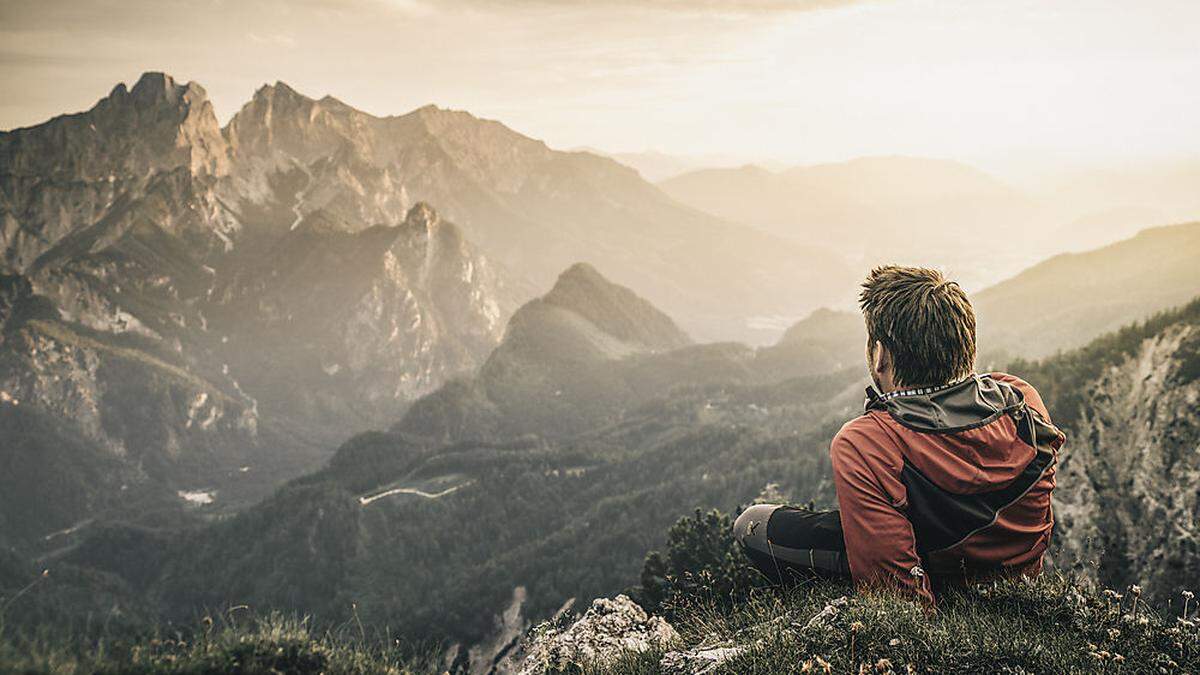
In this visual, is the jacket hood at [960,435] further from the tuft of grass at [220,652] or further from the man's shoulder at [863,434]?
the tuft of grass at [220,652]

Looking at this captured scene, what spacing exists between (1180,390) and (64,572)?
219m

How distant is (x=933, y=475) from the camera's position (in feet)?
17.3

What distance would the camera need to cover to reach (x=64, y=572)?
160m

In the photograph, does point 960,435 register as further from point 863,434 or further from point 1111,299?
point 1111,299

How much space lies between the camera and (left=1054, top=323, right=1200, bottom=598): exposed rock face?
66.3 ft

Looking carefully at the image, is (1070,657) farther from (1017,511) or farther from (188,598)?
(188,598)

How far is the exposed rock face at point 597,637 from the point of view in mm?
8781

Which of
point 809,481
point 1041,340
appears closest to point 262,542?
point 809,481

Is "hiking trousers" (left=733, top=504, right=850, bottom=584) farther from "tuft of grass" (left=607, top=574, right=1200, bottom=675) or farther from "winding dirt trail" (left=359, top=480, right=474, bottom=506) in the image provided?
"winding dirt trail" (left=359, top=480, right=474, bottom=506)

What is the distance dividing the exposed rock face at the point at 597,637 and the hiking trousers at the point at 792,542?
1.96 meters

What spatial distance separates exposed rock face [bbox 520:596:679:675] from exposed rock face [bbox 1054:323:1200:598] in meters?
14.5

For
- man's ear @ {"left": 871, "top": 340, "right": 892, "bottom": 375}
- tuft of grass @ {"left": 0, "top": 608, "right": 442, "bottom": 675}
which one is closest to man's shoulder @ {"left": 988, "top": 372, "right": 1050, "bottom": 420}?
man's ear @ {"left": 871, "top": 340, "right": 892, "bottom": 375}

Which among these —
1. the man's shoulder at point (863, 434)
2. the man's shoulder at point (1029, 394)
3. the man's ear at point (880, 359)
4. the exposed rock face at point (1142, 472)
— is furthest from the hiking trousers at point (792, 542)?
the exposed rock face at point (1142, 472)

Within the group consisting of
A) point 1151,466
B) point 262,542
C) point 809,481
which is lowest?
point 262,542
